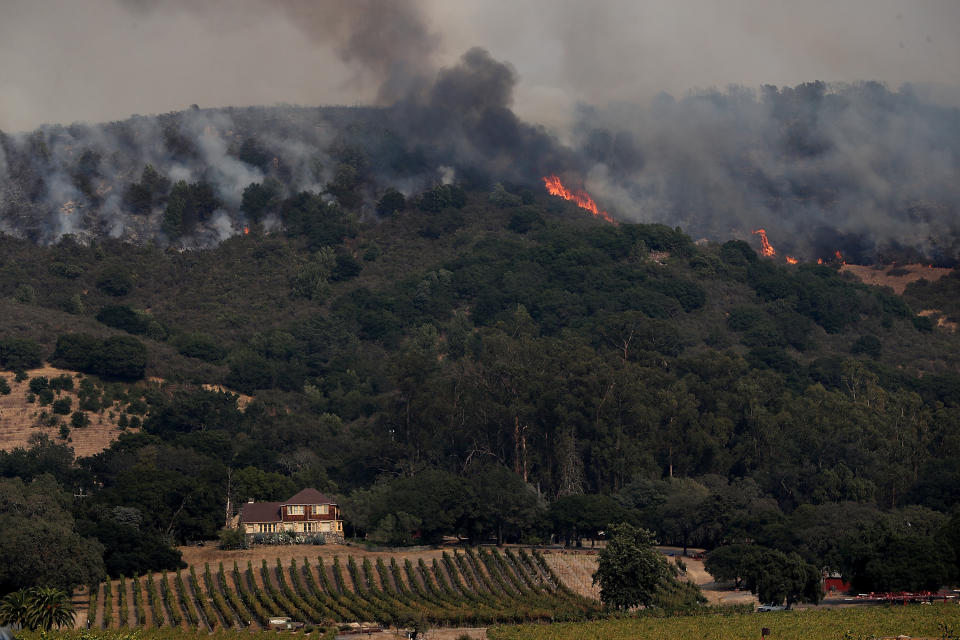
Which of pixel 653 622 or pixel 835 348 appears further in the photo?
pixel 835 348

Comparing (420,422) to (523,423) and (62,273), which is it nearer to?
(523,423)

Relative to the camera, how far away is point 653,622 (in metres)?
88.6

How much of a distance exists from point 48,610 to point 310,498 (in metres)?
41.7

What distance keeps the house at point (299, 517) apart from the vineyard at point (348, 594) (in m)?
12.2

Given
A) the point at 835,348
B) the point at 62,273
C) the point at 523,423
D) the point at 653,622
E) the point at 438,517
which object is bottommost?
the point at 653,622

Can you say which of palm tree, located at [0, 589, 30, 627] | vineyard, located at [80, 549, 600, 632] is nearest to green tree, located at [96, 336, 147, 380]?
vineyard, located at [80, 549, 600, 632]

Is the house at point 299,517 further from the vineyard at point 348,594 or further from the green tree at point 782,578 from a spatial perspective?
the green tree at point 782,578

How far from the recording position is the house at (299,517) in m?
122

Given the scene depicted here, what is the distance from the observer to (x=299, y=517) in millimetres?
123875

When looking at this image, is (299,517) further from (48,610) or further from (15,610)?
(15,610)

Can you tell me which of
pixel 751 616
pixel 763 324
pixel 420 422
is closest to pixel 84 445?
pixel 420 422

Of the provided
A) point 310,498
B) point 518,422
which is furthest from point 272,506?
point 518,422

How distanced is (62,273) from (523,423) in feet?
299

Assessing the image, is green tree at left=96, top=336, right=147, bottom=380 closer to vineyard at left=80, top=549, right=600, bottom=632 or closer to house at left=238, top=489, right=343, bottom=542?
house at left=238, top=489, right=343, bottom=542
